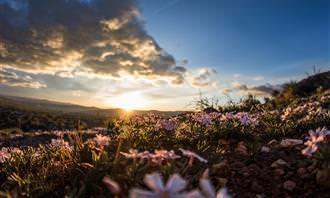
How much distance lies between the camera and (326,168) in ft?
15.8

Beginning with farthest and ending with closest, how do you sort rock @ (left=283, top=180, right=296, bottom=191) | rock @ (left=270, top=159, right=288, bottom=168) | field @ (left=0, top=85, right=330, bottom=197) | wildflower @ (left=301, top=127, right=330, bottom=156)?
rock @ (left=270, top=159, right=288, bottom=168) → rock @ (left=283, top=180, right=296, bottom=191) → field @ (left=0, top=85, right=330, bottom=197) → wildflower @ (left=301, top=127, right=330, bottom=156)

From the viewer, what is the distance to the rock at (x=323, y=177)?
474 cm

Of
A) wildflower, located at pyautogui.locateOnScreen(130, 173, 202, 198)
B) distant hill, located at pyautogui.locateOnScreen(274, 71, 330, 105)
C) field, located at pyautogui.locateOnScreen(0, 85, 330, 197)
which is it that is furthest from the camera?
distant hill, located at pyautogui.locateOnScreen(274, 71, 330, 105)

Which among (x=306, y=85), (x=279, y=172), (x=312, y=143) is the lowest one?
(x=279, y=172)

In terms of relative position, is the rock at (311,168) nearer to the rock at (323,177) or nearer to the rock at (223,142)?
the rock at (323,177)

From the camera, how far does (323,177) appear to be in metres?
4.77

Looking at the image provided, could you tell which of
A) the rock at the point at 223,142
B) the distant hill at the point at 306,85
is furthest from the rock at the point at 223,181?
the distant hill at the point at 306,85

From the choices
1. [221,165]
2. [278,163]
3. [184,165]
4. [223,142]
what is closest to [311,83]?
[223,142]

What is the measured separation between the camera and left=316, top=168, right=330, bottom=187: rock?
4.74 metres

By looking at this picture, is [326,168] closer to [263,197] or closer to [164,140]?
[263,197]

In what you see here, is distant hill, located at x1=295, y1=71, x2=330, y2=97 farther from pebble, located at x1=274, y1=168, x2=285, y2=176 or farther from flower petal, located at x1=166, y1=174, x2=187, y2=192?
flower petal, located at x1=166, y1=174, x2=187, y2=192

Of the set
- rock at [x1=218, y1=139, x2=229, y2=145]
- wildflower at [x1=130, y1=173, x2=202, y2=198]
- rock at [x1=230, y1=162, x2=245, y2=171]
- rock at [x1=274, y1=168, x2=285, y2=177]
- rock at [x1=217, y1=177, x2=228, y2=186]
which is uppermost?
wildflower at [x1=130, y1=173, x2=202, y2=198]

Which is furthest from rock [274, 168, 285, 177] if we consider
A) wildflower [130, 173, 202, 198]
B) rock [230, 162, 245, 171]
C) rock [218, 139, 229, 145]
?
wildflower [130, 173, 202, 198]

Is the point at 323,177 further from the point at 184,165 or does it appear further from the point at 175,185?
the point at 175,185
